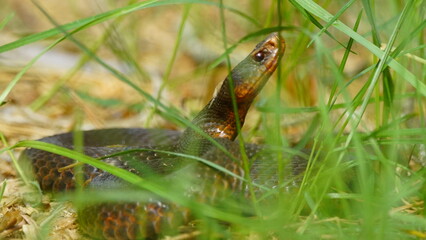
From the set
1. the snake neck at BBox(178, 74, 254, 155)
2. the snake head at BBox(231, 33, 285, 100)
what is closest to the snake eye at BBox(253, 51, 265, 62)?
the snake head at BBox(231, 33, 285, 100)

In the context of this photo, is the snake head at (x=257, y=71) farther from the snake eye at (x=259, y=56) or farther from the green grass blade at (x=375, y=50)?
the green grass blade at (x=375, y=50)

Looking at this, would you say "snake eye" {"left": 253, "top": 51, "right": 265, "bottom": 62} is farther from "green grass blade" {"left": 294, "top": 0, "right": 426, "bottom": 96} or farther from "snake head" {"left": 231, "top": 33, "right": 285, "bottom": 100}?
"green grass blade" {"left": 294, "top": 0, "right": 426, "bottom": 96}

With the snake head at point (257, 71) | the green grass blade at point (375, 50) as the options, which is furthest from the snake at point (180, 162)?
the green grass blade at point (375, 50)

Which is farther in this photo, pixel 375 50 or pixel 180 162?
pixel 180 162

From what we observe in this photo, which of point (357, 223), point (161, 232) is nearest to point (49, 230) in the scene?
point (161, 232)

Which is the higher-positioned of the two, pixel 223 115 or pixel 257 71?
pixel 257 71

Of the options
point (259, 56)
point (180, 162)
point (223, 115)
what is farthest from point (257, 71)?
point (180, 162)

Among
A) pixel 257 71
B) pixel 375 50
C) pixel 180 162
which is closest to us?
pixel 375 50

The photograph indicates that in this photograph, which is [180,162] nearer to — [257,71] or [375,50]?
[257,71]

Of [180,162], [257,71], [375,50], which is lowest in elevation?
[180,162]
